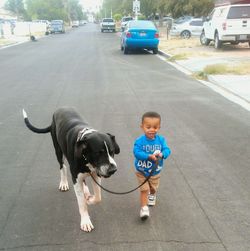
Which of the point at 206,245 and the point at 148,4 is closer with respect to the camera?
the point at 206,245

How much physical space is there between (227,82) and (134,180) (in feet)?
26.4

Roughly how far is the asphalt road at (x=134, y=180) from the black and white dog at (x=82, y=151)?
0.83 ft

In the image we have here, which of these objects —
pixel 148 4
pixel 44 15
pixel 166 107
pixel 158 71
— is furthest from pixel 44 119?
pixel 44 15

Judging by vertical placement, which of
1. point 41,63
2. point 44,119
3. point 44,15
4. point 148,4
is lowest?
point 44,15

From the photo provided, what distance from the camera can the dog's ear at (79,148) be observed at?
3439 mm

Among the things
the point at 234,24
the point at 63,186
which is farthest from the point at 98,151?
the point at 234,24

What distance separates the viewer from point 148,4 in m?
54.7

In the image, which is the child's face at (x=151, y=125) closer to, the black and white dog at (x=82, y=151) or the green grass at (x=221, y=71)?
the black and white dog at (x=82, y=151)

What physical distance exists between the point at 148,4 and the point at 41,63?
38407 mm

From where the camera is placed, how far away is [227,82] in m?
12.4

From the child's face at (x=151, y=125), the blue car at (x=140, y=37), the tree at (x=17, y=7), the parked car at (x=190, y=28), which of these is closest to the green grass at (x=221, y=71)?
the blue car at (x=140, y=37)

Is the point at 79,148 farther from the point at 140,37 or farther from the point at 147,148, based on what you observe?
the point at 140,37

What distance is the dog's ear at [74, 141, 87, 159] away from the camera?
11.3 feet

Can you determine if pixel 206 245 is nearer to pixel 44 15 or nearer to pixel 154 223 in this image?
pixel 154 223
